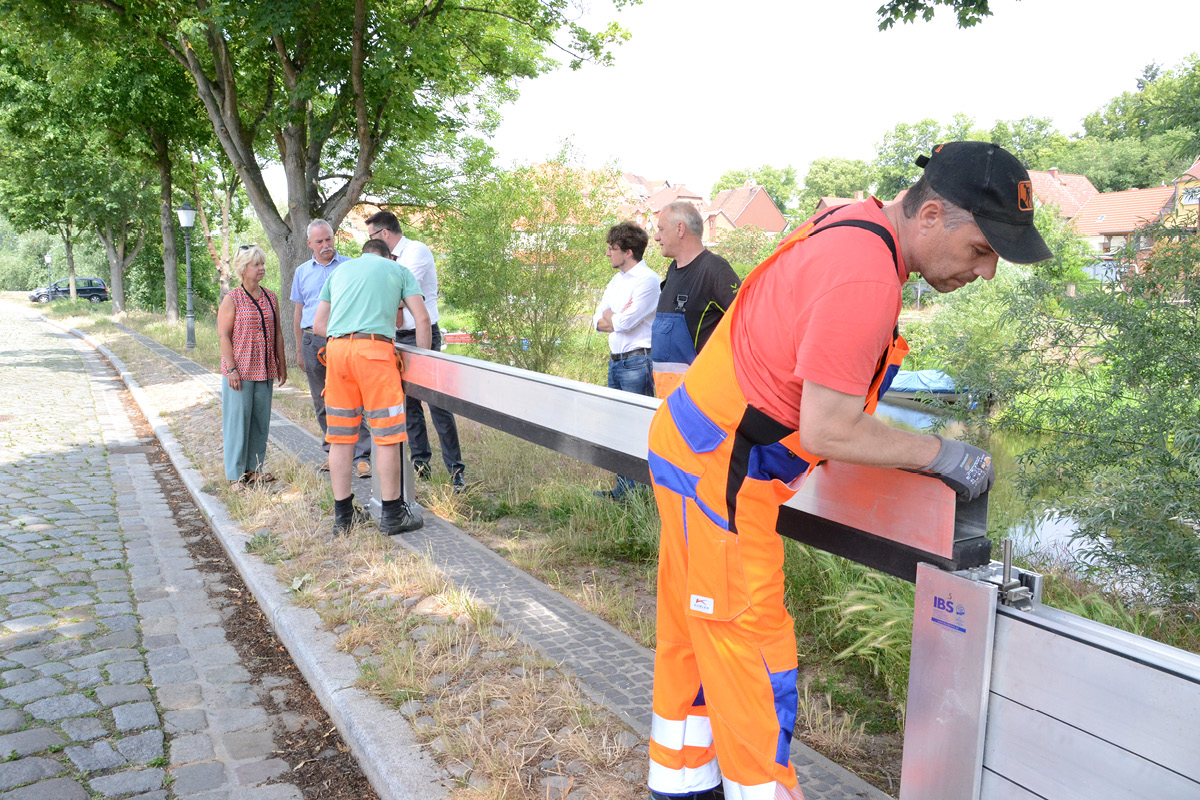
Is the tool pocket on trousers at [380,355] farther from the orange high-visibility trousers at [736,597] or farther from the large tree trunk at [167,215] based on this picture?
the large tree trunk at [167,215]

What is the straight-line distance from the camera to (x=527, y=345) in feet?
41.4

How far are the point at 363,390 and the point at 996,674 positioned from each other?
4.19m

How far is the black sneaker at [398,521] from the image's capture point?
17.4 ft

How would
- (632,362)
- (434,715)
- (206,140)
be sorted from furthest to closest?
(206,140) → (632,362) → (434,715)

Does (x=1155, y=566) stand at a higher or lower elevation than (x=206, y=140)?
lower

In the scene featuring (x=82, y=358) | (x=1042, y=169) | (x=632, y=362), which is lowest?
(x=82, y=358)

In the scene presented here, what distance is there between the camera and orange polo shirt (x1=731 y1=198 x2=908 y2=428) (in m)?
1.63

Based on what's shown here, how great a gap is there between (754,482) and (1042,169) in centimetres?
9649

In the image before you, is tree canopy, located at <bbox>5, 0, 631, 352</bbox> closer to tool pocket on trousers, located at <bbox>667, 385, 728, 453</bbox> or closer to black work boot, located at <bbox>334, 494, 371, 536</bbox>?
black work boot, located at <bbox>334, 494, 371, 536</bbox>

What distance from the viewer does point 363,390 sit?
5145 mm

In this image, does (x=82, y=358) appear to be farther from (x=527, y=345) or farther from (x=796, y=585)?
(x=796, y=585)

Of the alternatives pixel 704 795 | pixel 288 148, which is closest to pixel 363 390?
pixel 704 795

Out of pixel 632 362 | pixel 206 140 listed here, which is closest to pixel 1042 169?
pixel 206 140

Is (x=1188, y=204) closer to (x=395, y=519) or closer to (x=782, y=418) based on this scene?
(x=782, y=418)
